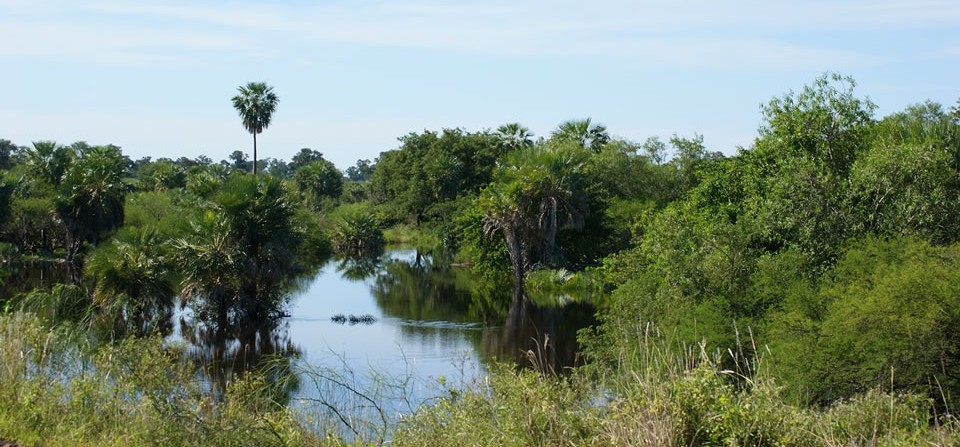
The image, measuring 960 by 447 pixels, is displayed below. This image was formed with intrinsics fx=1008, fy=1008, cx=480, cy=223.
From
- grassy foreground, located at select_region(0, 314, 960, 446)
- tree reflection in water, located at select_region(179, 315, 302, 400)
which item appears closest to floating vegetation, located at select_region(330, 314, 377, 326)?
tree reflection in water, located at select_region(179, 315, 302, 400)

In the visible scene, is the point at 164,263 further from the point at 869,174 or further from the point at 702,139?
the point at 702,139

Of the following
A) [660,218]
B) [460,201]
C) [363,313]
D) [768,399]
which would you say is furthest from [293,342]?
[460,201]

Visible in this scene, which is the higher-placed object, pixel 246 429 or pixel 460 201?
pixel 460 201

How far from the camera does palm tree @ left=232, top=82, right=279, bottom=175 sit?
7506 centimetres

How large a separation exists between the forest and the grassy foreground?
0.03 metres

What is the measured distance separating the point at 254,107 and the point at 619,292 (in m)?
54.1

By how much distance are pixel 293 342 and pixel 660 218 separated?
1260cm

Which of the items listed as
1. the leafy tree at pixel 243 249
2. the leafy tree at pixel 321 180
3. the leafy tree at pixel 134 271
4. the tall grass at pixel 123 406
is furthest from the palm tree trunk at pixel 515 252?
the leafy tree at pixel 321 180

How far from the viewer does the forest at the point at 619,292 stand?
828 centimetres

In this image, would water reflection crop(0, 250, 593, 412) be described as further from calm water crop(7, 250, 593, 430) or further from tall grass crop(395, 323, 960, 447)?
tall grass crop(395, 323, 960, 447)

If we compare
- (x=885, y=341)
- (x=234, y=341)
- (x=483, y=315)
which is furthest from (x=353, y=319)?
(x=885, y=341)

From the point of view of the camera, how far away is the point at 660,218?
29094mm

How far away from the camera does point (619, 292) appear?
26.0 metres

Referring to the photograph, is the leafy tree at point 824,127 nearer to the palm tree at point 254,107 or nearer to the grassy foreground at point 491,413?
the grassy foreground at point 491,413
